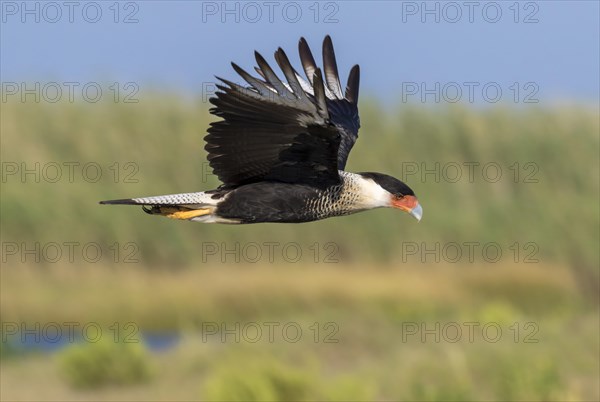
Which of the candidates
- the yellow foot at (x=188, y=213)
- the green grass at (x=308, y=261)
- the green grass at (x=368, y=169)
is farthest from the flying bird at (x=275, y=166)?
the green grass at (x=368, y=169)

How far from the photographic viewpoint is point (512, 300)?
11.6 metres

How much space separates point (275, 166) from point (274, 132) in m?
0.20

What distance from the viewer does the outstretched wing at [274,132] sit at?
4.61 metres

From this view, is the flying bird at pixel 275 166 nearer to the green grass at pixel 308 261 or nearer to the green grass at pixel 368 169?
the green grass at pixel 308 261

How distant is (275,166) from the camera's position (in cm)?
493

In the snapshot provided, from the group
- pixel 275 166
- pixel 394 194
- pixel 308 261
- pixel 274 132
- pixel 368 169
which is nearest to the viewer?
pixel 274 132

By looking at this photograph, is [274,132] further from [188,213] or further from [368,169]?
[368,169]

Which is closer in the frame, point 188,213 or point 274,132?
point 274,132

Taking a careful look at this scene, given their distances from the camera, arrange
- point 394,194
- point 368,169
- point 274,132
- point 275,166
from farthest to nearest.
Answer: point 368,169 → point 394,194 → point 275,166 → point 274,132

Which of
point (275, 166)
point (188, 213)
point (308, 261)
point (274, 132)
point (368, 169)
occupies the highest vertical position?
point (274, 132)

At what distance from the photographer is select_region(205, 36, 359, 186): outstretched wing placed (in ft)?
15.1

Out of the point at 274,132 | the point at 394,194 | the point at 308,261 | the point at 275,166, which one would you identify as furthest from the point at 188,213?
the point at 308,261


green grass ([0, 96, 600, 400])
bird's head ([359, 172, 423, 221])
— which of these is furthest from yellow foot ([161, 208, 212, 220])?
green grass ([0, 96, 600, 400])

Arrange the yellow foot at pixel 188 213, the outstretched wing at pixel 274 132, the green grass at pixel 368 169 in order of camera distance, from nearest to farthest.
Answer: the outstretched wing at pixel 274 132, the yellow foot at pixel 188 213, the green grass at pixel 368 169
